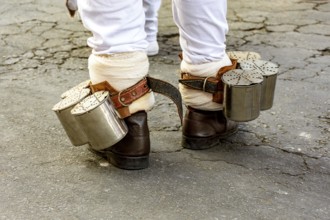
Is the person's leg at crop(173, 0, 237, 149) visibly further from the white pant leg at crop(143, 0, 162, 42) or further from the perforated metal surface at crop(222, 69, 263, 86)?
the white pant leg at crop(143, 0, 162, 42)

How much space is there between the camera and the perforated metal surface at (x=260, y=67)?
1.45 meters

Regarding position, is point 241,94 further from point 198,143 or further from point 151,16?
point 151,16

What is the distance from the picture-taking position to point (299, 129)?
1.60m

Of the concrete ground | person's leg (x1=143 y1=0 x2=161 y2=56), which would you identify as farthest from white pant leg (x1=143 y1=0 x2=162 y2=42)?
the concrete ground

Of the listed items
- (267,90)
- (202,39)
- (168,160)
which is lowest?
(168,160)

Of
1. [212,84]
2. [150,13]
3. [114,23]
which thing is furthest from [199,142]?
[150,13]

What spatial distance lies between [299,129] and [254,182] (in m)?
0.35

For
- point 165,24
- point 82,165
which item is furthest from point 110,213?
point 165,24

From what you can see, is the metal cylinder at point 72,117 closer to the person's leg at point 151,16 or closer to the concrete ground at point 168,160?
the concrete ground at point 168,160

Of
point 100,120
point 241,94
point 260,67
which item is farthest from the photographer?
point 260,67

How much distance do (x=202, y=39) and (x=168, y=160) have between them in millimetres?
301

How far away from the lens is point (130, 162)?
1.35 meters

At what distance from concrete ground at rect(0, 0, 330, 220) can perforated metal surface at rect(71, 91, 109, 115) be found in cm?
16

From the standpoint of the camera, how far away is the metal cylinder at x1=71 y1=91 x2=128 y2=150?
1.26 meters
